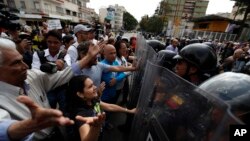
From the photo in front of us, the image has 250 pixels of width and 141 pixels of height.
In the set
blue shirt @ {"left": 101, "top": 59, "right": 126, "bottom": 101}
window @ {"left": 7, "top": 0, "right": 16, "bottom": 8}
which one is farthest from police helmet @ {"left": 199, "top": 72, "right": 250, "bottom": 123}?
window @ {"left": 7, "top": 0, "right": 16, "bottom": 8}

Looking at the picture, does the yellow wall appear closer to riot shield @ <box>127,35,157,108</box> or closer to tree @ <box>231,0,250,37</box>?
tree @ <box>231,0,250,37</box>

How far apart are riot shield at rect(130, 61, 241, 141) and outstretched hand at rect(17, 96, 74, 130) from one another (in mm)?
582

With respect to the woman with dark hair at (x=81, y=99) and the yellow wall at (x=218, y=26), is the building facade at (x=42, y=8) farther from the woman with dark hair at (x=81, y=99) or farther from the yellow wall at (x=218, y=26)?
the yellow wall at (x=218, y=26)

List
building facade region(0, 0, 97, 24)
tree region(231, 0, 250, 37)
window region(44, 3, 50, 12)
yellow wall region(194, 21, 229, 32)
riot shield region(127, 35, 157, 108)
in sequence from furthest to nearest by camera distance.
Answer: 1. yellow wall region(194, 21, 229, 32)
2. window region(44, 3, 50, 12)
3. tree region(231, 0, 250, 37)
4. building facade region(0, 0, 97, 24)
5. riot shield region(127, 35, 157, 108)

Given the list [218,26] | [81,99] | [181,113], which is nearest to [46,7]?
[218,26]

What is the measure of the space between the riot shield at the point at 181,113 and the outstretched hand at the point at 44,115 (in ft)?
1.91

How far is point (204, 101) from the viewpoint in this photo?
0.75 m

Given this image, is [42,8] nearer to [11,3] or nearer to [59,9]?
[11,3]

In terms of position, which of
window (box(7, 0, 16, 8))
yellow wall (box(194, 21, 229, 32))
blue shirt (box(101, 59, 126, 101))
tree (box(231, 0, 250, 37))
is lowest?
yellow wall (box(194, 21, 229, 32))

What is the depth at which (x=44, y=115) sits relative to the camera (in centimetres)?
87

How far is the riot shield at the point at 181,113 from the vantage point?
2.14 ft

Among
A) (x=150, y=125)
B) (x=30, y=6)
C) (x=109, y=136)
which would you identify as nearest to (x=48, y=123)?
(x=150, y=125)

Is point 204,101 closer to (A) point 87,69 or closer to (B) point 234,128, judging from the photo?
(B) point 234,128

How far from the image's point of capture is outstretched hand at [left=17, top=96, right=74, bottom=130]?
85cm
